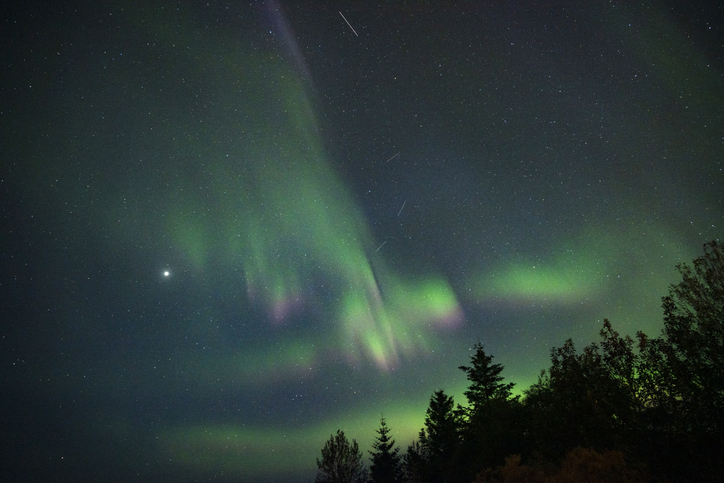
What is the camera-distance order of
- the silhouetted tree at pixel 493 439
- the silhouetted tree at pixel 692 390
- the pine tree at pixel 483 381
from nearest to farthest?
the silhouetted tree at pixel 692 390
the silhouetted tree at pixel 493 439
the pine tree at pixel 483 381

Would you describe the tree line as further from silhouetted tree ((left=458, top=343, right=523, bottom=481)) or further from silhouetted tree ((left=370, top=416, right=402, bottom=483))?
silhouetted tree ((left=370, top=416, right=402, bottom=483))

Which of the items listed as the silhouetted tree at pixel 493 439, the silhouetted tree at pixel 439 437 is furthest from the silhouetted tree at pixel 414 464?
the silhouetted tree at pixel 493 439

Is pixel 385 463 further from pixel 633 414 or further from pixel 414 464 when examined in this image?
pixel 633 414

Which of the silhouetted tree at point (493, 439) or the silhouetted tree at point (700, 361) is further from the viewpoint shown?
the silhouetted tree at point (493, 439)

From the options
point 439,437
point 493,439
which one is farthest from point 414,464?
point 493,439

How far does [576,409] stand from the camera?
17.5 metres

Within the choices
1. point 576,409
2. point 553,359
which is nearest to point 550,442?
point 576,409

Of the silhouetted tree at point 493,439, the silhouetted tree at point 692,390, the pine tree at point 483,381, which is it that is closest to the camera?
the silhouetted tree at point 692,390

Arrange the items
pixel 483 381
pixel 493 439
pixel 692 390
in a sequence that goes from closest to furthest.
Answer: pixel 692 390, pixel 493 439, pixel 483 381

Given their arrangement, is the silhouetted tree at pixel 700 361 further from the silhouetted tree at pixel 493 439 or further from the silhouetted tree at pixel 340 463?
the silhouetted tree at pixel 340 463

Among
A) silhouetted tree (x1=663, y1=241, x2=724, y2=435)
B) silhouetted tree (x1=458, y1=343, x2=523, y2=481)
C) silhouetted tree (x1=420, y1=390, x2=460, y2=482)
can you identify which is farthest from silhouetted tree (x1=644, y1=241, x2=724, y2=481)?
silhouetted tree (x1=420, y1=390, x2=460, y2=482)

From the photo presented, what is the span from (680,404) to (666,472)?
7.61 ft

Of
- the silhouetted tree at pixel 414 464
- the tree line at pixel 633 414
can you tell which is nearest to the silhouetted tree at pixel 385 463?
the silhouetted tree at pixel 414 464

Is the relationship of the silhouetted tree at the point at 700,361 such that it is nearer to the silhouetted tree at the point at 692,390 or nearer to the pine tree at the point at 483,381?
the silhouetted tree at the point at 692,390
